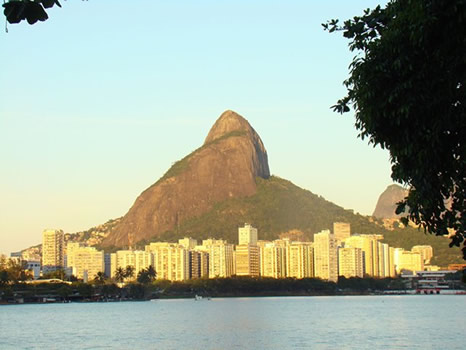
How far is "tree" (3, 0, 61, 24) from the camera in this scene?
5699mm

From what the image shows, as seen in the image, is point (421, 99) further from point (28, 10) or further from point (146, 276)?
point (146, 276)

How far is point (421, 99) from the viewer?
33.7ft

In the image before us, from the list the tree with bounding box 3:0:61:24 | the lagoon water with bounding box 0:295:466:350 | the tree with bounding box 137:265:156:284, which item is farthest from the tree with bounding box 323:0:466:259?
the tree with bounding box 137:265:156:284

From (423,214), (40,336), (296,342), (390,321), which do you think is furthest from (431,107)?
(390,321)

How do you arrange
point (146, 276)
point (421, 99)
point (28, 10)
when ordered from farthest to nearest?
point (146, 276), point (421, 99), point (28, 10)

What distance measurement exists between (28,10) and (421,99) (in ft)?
18.8

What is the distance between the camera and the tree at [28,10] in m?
5.70

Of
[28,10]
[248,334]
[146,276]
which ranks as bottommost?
[248,334]

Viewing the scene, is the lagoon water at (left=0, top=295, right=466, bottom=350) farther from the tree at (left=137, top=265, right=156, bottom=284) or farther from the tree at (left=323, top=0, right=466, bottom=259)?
the tree at (left=137, top=265, right=156, bottom=284)

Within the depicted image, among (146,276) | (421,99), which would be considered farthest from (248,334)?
(146,276)

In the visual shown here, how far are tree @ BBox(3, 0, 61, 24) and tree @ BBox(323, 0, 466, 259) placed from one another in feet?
16.6

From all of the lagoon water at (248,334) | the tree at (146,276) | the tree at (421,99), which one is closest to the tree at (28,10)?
the tree at (421,99)

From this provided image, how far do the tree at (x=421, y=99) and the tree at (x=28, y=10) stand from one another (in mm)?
5047

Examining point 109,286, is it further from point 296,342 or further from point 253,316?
point 296,342
